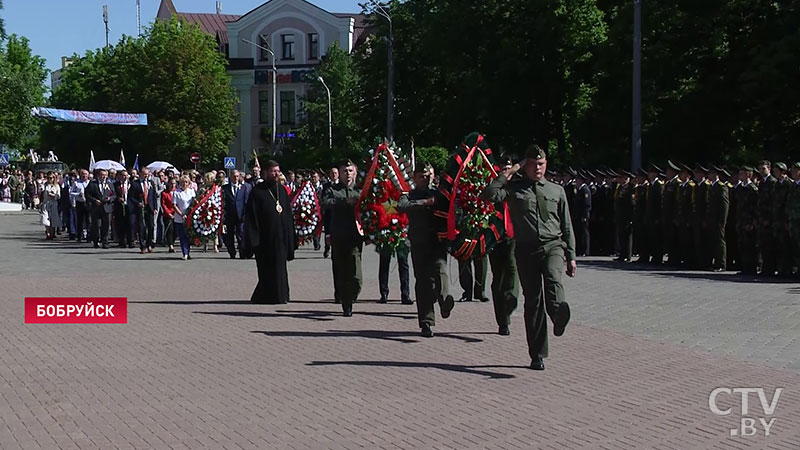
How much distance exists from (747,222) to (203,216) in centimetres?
1170

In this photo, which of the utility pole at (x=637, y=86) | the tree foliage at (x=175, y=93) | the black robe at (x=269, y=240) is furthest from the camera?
the tree foliage at (x=175, y=93)

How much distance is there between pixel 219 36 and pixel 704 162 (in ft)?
239

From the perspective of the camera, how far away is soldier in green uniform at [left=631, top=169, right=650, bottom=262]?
78.8 ft

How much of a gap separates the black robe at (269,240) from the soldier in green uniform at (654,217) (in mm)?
8816

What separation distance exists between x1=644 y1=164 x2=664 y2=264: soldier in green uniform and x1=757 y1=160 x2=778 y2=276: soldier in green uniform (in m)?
3.10

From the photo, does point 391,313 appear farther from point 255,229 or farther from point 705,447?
point 705,447

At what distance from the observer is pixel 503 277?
13312mm

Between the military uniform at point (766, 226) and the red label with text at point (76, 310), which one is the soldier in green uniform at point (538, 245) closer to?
the red label with text at point (76, 310)

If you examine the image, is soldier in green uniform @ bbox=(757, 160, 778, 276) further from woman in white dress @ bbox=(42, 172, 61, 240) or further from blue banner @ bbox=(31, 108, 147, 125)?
blue banner @ bbox=(31, 108, 147, 125)

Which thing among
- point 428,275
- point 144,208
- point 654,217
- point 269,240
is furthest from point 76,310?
point 144,208

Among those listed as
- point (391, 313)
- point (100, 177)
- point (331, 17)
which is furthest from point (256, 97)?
point (391, 313)

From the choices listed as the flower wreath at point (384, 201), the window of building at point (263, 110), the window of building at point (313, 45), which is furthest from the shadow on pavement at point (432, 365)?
the window of building at point (263, 110)

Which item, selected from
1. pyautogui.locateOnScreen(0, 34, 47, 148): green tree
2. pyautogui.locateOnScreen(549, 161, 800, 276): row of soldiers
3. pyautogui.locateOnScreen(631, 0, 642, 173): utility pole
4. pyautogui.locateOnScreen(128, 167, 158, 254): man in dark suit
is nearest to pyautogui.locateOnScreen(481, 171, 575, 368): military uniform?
pyautogui.locateOnScreen(549, 161, 800, 276): row of soldiers

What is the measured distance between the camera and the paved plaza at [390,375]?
324 inches
